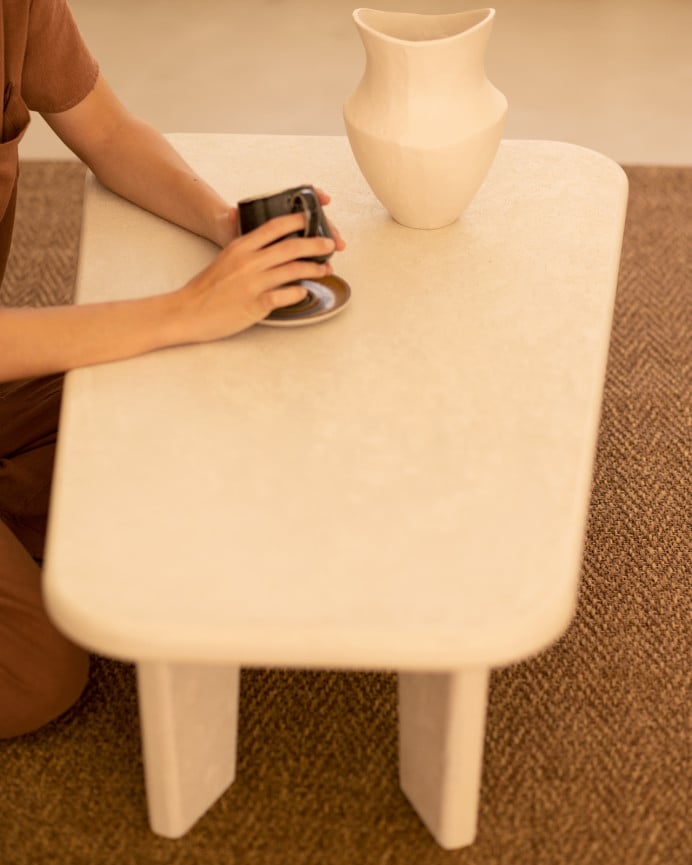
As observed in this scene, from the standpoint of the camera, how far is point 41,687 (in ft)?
4.15

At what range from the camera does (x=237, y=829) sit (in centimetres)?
121

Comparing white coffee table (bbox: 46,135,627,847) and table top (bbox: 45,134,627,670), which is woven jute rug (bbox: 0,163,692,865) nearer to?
white coffee table (bbox: 46,135,627,847)

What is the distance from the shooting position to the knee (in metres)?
1.25

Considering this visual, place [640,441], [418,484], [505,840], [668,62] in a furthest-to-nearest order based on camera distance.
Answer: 1. [668,62]
2. [640,441]
3. [505,840]
4. [418,484]

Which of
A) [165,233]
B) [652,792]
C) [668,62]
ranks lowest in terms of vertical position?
[668,62]

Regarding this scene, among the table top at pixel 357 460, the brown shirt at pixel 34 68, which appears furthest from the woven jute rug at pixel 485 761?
the brown shirt at pixel 34 68

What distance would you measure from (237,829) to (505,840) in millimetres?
266

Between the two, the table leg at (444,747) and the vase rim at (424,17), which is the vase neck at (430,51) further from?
the table leg at (444,747)

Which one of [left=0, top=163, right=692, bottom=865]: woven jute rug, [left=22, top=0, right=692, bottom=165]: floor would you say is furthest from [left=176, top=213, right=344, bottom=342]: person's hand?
[left=22, top=0, right=692, bottom=165]: floor

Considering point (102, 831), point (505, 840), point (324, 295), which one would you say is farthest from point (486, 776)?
point (324, 295)

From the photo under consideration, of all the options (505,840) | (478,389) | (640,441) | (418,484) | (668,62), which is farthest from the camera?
(668,62)

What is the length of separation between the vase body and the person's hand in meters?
0.19

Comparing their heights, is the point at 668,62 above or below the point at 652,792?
below

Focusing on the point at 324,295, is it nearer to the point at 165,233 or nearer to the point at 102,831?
the point at 165,233
